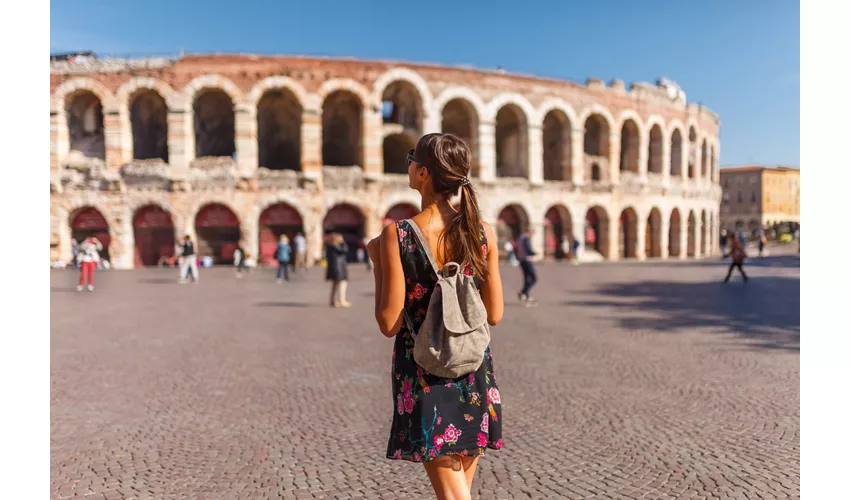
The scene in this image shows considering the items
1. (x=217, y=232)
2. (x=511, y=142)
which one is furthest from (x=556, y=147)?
(x=217, y=232)

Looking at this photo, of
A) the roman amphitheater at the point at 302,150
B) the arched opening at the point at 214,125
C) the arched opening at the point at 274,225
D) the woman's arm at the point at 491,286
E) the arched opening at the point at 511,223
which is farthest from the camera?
the arched opening at the point at 511,223

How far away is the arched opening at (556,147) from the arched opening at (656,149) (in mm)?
6100

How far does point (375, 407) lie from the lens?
4.62m

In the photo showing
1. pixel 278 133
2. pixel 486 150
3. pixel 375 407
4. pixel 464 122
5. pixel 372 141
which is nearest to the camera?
pixel 375 407

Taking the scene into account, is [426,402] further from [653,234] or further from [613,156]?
[653,234]

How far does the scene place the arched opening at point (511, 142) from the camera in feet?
88.8

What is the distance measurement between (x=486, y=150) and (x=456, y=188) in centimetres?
2408

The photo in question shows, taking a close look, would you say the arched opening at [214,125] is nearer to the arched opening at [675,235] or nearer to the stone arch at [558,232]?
the stone arch at [558,232]

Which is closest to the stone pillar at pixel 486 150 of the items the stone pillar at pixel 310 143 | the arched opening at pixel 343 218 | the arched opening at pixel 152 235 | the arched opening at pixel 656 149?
the arched opening at pixel 343 218

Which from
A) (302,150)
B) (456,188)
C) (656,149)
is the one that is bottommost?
(456,188)

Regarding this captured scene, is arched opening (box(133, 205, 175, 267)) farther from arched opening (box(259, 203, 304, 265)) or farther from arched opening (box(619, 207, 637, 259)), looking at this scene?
arched opening (box(619, 207, 637, 259))

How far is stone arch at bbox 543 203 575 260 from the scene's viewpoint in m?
28.2

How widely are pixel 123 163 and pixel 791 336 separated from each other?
23916 mm

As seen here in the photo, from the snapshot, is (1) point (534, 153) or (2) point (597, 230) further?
(2) point (597, 230)
